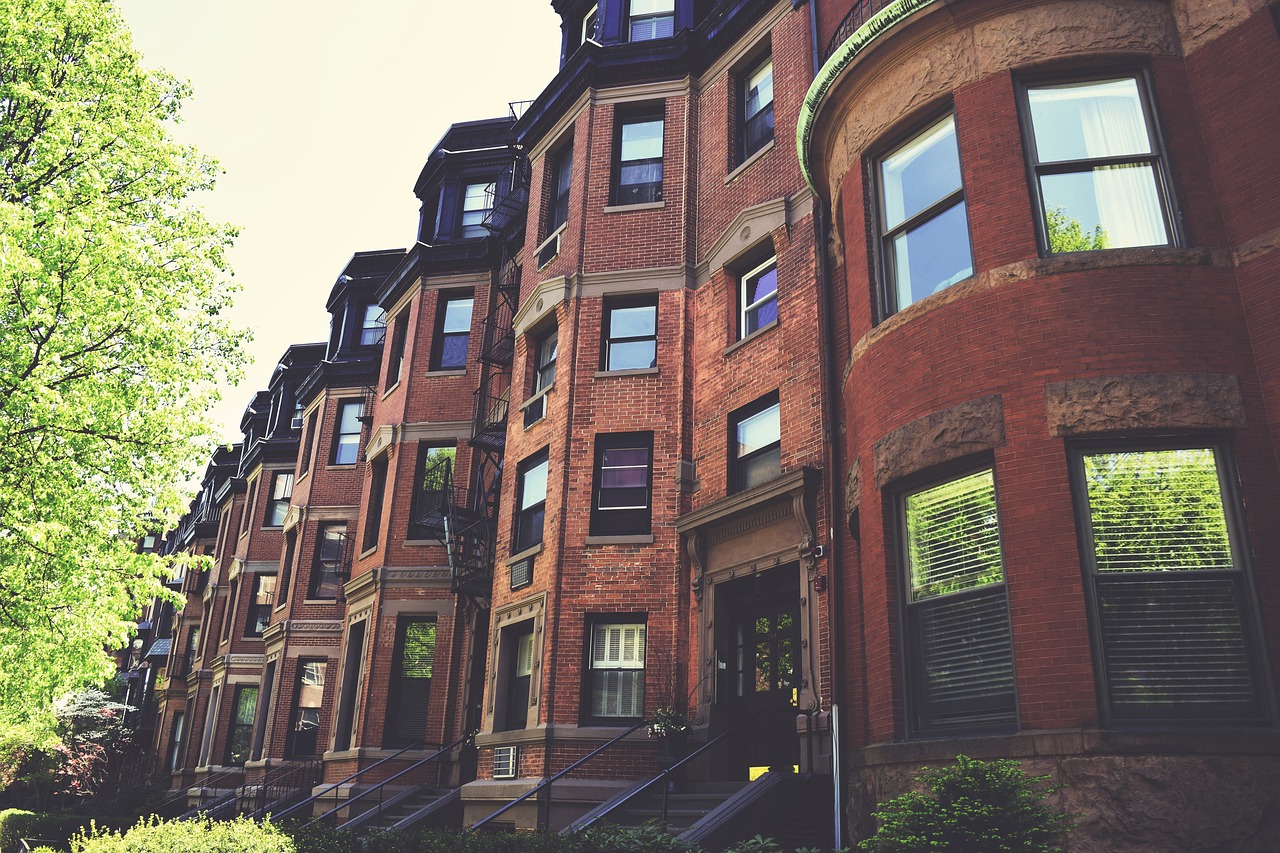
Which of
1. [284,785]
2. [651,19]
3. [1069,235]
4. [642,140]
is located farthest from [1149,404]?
[284,785]

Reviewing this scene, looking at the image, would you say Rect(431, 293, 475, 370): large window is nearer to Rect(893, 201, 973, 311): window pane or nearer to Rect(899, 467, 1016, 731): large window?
Rect(893, 201, 973, 311): window pane

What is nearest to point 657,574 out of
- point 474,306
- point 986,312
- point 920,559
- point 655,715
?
point 655,715

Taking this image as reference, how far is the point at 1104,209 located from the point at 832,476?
490 centimetres

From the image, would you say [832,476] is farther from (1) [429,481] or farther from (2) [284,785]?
(2) [284,785]

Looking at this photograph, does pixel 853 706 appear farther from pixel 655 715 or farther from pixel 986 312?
pixel 986 312

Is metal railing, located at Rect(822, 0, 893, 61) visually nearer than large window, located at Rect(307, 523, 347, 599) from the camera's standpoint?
Yes

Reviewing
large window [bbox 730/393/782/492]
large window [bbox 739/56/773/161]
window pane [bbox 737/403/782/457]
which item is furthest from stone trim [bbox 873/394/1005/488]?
large window [bbox 739/56/773/161]

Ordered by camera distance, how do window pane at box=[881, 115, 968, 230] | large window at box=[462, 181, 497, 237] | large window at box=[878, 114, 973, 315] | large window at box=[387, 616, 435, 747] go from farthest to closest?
large window at box=[462, 181, 497, 237]
large window at box=[387, 616, 435, 747]
window pane at box=[881, 115, 968, 230]
large window at box=[878, 114, 973, 315]

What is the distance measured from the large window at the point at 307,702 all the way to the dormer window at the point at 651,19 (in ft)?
63.1

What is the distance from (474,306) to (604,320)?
25.1 ft

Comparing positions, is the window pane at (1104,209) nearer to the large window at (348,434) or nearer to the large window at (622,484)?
the large window at (622,484)

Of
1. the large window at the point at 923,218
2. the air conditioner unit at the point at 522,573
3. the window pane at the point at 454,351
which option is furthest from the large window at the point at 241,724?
the large window at the point at 923,218

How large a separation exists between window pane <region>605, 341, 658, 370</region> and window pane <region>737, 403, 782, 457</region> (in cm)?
280

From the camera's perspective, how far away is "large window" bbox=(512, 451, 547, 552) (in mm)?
18250
